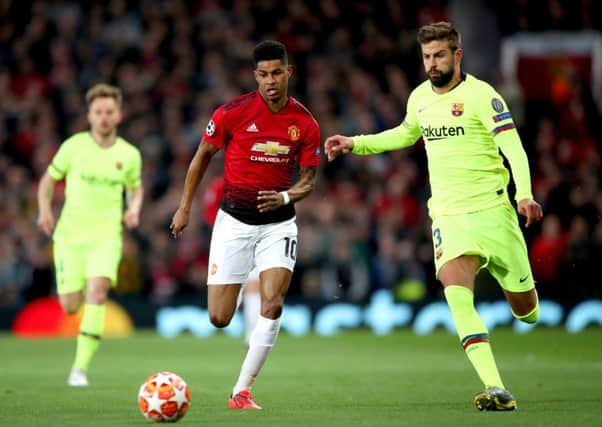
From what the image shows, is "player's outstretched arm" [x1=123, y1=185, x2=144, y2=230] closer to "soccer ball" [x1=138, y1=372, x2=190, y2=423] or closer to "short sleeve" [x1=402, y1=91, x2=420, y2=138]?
Result: "short sleeve" [x1=402, y1=91, x2=420, y2=138]

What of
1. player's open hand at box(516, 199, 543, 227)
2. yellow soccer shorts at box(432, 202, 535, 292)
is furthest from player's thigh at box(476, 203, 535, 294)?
player's open hand at box(516, 199, 543, 227)

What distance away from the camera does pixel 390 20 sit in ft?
85.4

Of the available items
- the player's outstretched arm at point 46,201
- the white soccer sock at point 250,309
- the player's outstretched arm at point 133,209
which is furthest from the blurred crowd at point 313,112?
the player's outstretched arm at point 46,201

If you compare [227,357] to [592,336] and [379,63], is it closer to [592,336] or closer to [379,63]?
[592,336]

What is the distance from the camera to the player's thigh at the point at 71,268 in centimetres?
1230

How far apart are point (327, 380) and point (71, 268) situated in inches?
104

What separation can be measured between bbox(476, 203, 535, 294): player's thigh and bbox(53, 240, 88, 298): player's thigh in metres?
4.46

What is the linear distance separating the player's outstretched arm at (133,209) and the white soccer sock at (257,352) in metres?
3.38

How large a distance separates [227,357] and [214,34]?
32.7 ft

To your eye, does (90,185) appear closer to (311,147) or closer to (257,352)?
(311,147)

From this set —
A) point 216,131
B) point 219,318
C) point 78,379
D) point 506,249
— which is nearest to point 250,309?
point 78,379

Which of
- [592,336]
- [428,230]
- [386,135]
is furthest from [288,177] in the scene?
[428,230]

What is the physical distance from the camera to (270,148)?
9.54m

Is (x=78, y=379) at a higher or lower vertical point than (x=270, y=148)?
lower
